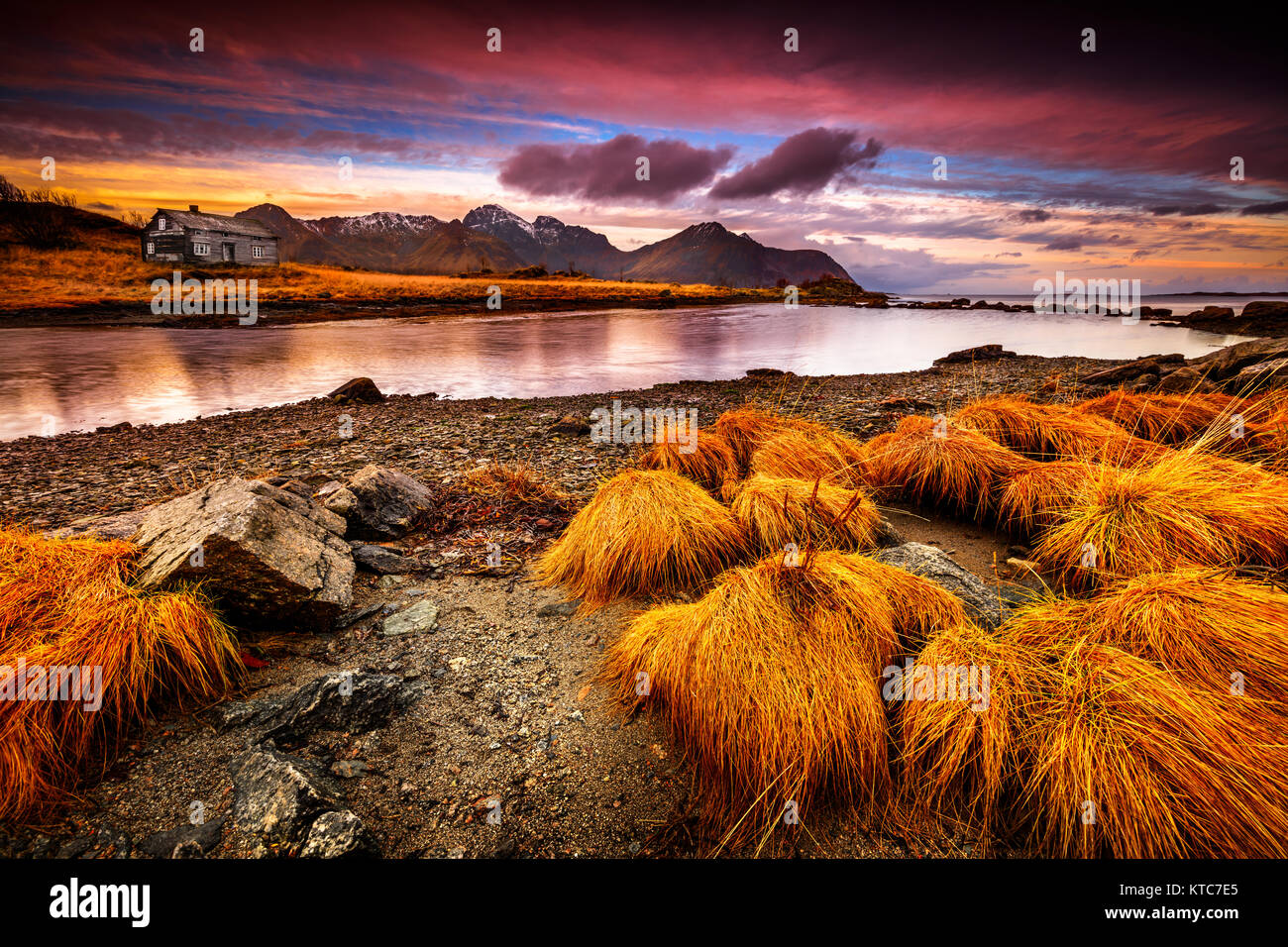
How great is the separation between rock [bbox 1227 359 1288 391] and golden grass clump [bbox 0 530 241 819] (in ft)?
42.5

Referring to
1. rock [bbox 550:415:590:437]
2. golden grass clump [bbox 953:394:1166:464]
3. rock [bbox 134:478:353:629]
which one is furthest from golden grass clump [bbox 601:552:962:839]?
rock [bbox 550:415:590:437]

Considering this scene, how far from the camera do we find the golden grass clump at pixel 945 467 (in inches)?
238

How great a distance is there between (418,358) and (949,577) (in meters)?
27.0

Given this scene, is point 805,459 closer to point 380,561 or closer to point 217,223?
point 380,561

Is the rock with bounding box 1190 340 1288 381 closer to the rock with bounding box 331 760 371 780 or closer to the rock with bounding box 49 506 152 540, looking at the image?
the rock with bounding box 331 760 371 780

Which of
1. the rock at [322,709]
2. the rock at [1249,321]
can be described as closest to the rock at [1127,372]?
the rock at [322,709]

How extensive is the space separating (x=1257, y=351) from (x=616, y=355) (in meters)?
23.2

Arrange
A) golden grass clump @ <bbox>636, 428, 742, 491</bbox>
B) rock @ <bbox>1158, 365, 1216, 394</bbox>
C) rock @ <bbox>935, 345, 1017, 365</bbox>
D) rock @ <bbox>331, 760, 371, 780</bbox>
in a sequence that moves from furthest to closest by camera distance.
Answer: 1. rock @ <bbox>935, 345, 1017, 365</bbox>
2. rock @ <bbox>1158, 365, 1216, 394</bbox>
3. golden grass clump @ <bbox>636, 428, 742, 491</bbox>
4. rock @ <bbox>331, 760, 371, 780</bbox>

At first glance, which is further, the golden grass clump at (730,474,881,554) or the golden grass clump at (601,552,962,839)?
the golden grass clump at (730,474,881,554)

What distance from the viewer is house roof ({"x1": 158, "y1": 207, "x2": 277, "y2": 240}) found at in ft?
241

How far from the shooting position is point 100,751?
290 cm

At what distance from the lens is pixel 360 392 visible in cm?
1565
